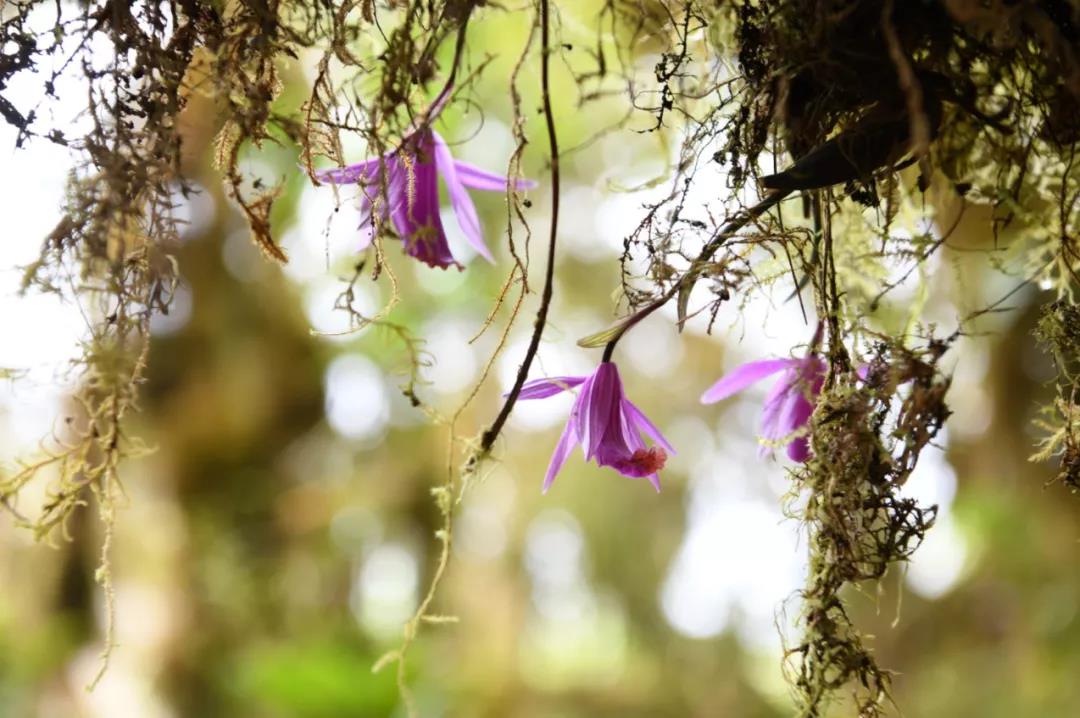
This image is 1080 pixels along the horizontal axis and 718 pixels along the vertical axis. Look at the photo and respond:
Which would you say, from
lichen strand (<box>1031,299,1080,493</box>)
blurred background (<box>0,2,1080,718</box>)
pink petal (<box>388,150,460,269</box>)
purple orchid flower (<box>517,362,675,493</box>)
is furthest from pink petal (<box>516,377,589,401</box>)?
blurred background (<box>0,2,1080,718</box>)

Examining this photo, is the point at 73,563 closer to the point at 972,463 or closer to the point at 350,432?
the point at 350,432

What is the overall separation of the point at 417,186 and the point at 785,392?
0.95 feet

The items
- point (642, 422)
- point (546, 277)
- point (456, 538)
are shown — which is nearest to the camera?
point (546, 277)

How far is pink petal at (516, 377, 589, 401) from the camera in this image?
54 centimetres

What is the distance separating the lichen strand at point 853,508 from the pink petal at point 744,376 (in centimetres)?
9

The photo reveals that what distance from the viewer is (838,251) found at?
25.5 inches

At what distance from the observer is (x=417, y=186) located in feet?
1.87

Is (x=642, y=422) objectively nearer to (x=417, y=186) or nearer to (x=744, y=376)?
(x=744, y=376)

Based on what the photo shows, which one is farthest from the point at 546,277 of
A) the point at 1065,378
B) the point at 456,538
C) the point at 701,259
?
the point at 456,538

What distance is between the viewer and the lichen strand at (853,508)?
0.47m

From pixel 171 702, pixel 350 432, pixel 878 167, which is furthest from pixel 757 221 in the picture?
pixel 350 432

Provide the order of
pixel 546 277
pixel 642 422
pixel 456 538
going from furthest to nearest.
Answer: pixel 456 538
pixel 642 422
pixel 546 277

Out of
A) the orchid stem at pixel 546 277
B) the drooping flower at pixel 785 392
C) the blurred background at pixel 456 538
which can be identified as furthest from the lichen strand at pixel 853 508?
the blurred background at pixel 456 538

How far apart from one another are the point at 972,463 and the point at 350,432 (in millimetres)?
2333
